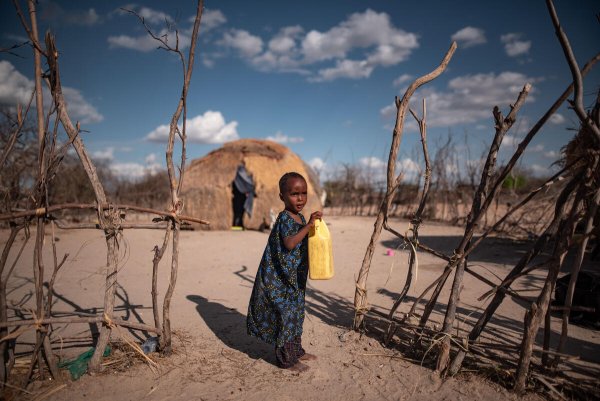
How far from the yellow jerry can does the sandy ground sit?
2.39 feet

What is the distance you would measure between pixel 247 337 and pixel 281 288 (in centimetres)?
93

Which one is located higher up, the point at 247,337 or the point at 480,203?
the point at 480,203

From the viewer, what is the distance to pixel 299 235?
7.24 feet

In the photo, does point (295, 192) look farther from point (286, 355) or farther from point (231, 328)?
point (231, 328)

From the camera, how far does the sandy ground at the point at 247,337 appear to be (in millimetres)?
2164

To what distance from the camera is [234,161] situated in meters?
10.1

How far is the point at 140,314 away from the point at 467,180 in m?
9.97

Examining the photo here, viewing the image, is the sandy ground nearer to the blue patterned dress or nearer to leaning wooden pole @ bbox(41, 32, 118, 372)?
leaning wooden pole @ bbox(41, 32, 118, 372)

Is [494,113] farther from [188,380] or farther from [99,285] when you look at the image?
[99,285]

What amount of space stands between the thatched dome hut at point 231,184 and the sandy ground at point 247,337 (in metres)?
3.62

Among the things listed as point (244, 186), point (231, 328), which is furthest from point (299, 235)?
point (244, 186)

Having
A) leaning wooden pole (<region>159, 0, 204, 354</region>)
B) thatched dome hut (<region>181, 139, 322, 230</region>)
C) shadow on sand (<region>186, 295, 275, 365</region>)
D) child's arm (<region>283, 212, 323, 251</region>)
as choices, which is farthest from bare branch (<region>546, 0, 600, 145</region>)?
thatched dome hut (<region>181, 139, 322, 230</region>)

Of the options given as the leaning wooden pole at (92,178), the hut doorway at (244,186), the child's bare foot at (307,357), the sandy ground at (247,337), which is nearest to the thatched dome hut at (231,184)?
the hut doorway at (244,186)

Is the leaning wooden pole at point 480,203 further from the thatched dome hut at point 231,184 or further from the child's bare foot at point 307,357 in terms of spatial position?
the thatched dome hut at point 231,184
